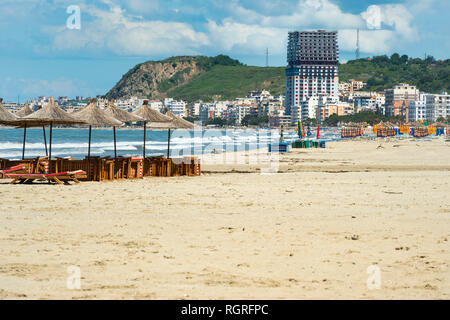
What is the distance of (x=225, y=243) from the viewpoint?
7.70 meters

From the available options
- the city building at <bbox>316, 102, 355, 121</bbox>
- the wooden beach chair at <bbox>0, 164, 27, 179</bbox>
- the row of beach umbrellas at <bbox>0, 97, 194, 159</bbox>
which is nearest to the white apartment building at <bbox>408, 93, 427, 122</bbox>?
the city building at <bbox>316, 102, 355, 121</bbox>

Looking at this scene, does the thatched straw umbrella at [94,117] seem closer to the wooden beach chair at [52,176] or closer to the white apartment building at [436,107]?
the wooden beach chair at [52,176]

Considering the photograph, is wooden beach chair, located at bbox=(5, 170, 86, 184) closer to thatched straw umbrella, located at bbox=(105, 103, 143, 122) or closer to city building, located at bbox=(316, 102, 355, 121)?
thatched straw umbrella, located at bbox=(105, 103, 143, 122)

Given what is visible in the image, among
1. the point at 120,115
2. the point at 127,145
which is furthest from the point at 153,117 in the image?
the point at 127,145

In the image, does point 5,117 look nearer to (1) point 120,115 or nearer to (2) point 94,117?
(2) point 94,117

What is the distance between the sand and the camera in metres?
5.63

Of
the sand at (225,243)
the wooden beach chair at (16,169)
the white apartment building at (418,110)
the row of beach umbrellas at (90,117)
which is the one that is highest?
the white apartment building at (418,110)

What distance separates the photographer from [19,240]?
782 centimetres

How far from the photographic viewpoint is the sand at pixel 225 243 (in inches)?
222

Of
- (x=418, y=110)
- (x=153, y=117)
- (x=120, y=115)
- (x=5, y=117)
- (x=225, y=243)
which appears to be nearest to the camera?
(x=225, y=243)

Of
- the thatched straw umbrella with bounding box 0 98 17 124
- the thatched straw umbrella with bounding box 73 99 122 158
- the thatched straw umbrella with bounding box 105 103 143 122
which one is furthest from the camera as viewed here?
the thatched straw umbrella with bounding box 105 103 143 122

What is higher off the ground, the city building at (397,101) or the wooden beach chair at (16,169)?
the city building at (397,101)

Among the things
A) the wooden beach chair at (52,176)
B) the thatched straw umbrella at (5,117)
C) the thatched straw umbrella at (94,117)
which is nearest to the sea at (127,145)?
the thatched straw umbrella at (5,117)

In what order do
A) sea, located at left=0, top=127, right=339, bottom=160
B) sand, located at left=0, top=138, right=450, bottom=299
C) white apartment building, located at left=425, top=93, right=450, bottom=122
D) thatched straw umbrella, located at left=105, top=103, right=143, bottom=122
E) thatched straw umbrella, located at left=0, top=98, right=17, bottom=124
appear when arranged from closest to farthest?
sand, located at left=0, top=138, right=450, bottom=299, thatched straw umbrella, located at left=0, top=98, right=17, bottom=124, thatched straw umbrella, located at left=105, top=103, right=143, bottom=122, sea, located at left=0, top=127, right=339, bottom=160, white apartment building, located at left=425, top=93, right=450, bottom=122
